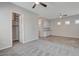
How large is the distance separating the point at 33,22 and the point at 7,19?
8.47 ft

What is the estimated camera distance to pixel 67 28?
8.76m

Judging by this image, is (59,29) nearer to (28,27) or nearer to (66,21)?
(66,21)

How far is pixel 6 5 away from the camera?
153 inches

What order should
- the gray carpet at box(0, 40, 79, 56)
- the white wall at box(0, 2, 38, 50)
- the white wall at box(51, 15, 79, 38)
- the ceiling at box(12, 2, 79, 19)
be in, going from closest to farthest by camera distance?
the gray carpet at box(0, 40, 79, 56) < the white wall at box(0, 2, 38, 50) < the ceiling at box(12, 2, 79, 19) < the white wall at box(51, 15, 79, 38)

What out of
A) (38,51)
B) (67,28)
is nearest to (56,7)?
(38,51)

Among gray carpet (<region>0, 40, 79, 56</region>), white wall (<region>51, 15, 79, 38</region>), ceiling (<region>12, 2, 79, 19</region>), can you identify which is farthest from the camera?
white wall (<region>51, 15, 79, 38</region>)

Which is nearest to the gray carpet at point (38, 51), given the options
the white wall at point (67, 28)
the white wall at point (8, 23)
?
the white wall at point (8, 23)

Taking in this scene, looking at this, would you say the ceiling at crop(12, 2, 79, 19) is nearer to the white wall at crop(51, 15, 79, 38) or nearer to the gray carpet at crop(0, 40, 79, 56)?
the gray carpet at crop(0, 40, 79, 56)

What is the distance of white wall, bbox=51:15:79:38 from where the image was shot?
8.03m

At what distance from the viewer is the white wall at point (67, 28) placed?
803cm

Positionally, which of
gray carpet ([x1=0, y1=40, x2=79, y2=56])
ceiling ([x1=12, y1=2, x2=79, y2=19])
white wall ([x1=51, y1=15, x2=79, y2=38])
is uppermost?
ceiling ([x1=12, y1=2, x2=79, y2=19])

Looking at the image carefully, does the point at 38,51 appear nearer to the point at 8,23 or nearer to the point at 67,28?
the point at 8,23

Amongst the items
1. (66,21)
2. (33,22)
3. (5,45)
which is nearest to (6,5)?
(5,45)

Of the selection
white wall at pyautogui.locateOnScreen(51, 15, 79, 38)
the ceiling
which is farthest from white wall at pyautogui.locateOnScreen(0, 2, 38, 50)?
white wall at pyautogui.locateOnScreen(51, 15, 79, 38)
